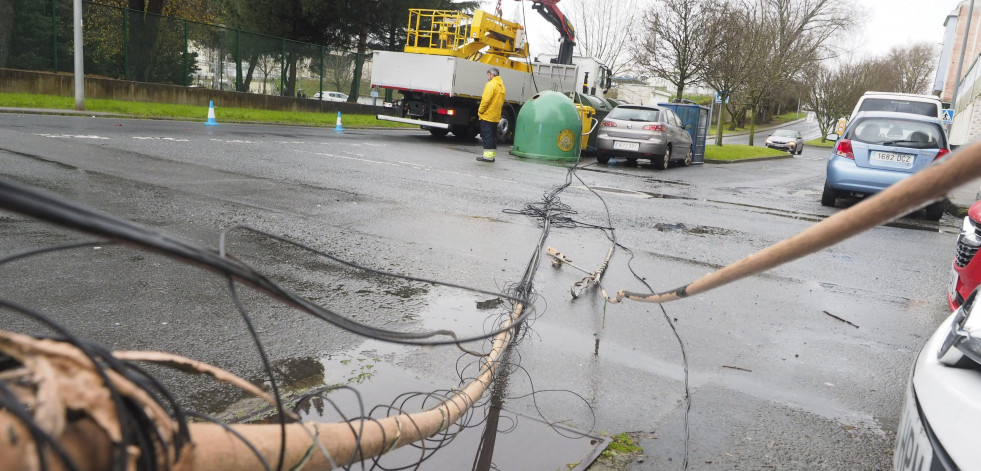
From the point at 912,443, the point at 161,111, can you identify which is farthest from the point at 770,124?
the point at 912,443

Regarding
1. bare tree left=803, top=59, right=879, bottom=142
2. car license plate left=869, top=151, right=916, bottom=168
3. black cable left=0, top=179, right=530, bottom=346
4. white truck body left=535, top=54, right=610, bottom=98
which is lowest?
black cable left=0, top=179, right=530, bottom=346

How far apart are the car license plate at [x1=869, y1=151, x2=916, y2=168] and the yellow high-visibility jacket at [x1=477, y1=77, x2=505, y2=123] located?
8136 millimetres

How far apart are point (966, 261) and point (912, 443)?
2574 mm

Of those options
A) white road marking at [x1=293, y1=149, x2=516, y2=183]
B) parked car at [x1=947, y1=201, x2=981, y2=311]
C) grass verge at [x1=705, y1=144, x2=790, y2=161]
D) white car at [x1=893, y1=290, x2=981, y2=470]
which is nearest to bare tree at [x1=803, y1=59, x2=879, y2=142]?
grass verge at [x1=705, y1=144, x2=790, y2=161]

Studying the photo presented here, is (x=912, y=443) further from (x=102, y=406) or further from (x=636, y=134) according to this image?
(x=636, y=134)

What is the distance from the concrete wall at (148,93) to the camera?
73.4 ft

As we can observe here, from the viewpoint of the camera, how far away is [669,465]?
2.98m

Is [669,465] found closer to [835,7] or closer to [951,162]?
[951,162]

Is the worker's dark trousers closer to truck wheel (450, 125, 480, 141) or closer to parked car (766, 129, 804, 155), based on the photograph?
truck wheel (450, 125, 480, 141)

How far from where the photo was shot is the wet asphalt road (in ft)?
11.4

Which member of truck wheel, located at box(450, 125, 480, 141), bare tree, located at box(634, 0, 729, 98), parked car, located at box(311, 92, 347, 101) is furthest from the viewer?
parked car, located at box(311, 92, 347, 101)

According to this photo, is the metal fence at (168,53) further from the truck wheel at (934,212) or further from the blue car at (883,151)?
the truck wheel at (934,212)

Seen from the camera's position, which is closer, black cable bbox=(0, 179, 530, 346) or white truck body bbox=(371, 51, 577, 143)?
black cable bbox=(0, 179, 530, 346)

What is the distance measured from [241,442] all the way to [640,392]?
2.74 metres
